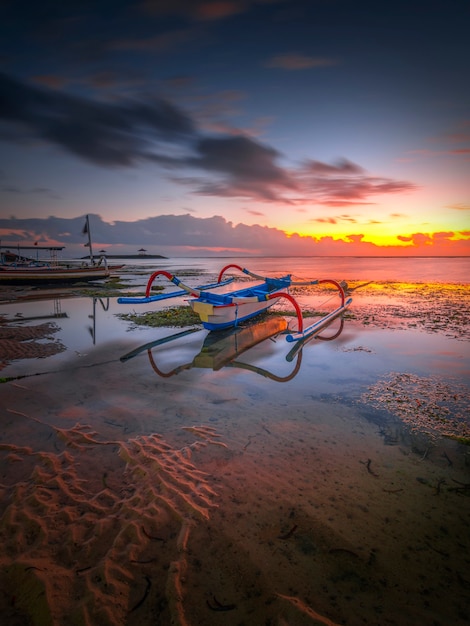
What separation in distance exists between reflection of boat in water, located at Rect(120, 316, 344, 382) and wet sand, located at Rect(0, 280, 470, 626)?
2.15m

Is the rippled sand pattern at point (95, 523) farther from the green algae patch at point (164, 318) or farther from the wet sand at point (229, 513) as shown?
the green algae patch at point (164, 318)

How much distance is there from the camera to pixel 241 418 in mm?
5887

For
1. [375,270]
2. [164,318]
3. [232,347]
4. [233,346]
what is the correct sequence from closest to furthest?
[232,347]
[233,346]
[164,318]
[375,270]

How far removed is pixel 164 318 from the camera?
16188 millimetres

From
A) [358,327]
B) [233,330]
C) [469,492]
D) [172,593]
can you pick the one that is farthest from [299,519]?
[358,327]

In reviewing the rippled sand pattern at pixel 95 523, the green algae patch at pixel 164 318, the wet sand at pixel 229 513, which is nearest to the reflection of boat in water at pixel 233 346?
the green algae patch at pixel 164 318

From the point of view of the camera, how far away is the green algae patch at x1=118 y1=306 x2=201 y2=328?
14.9 metres

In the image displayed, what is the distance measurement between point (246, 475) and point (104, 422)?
306cm

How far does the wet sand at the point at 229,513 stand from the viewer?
2.55 meters

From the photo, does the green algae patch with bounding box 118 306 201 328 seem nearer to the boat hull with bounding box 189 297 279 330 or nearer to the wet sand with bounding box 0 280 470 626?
the boat hull with bounding box 189 297 279 330

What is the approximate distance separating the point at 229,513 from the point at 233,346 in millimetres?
7730

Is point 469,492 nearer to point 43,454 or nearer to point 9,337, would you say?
point 43,454

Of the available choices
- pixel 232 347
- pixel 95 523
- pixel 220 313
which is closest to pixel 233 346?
pixel 232 347

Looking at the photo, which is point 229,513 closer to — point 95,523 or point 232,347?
point 95,523
